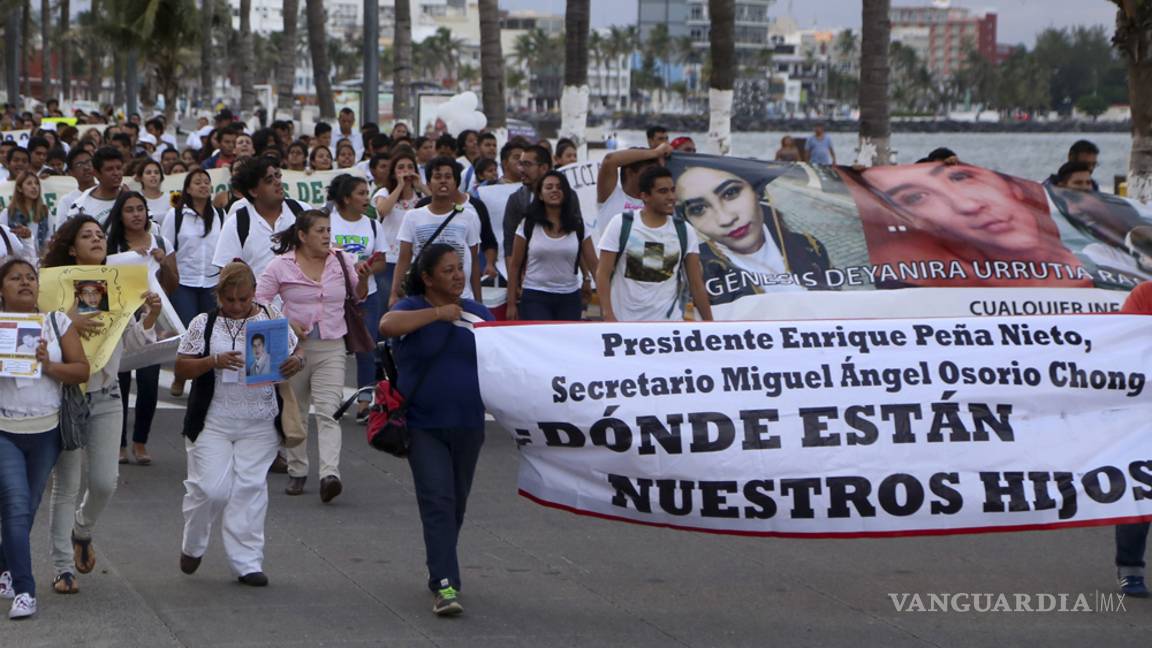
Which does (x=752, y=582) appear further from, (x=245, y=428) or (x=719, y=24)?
(x=719, y=24)

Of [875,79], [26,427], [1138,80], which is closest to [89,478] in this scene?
[26,427]

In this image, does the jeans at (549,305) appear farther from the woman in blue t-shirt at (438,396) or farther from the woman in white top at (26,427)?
the woman in white top at (26,427)

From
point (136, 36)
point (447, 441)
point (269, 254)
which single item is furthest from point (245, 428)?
point (136, 36)

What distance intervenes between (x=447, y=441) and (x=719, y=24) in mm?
15131

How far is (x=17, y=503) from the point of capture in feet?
22.0

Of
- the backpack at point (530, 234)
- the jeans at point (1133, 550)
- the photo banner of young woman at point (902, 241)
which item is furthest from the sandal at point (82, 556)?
the photo banner of young woman at point (902, 241)

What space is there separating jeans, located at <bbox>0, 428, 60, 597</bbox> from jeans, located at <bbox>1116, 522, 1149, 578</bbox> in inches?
182

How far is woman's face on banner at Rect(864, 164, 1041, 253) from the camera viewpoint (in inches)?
477

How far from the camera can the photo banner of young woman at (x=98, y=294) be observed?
7426 millimetres

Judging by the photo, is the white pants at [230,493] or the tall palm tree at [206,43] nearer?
the white pants at [230,493]

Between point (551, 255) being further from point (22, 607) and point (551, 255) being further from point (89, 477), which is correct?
point (22, 607)

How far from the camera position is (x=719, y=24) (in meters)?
21.3

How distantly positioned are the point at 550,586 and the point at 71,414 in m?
2.19

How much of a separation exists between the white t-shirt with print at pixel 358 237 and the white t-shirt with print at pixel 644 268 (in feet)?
6.18
